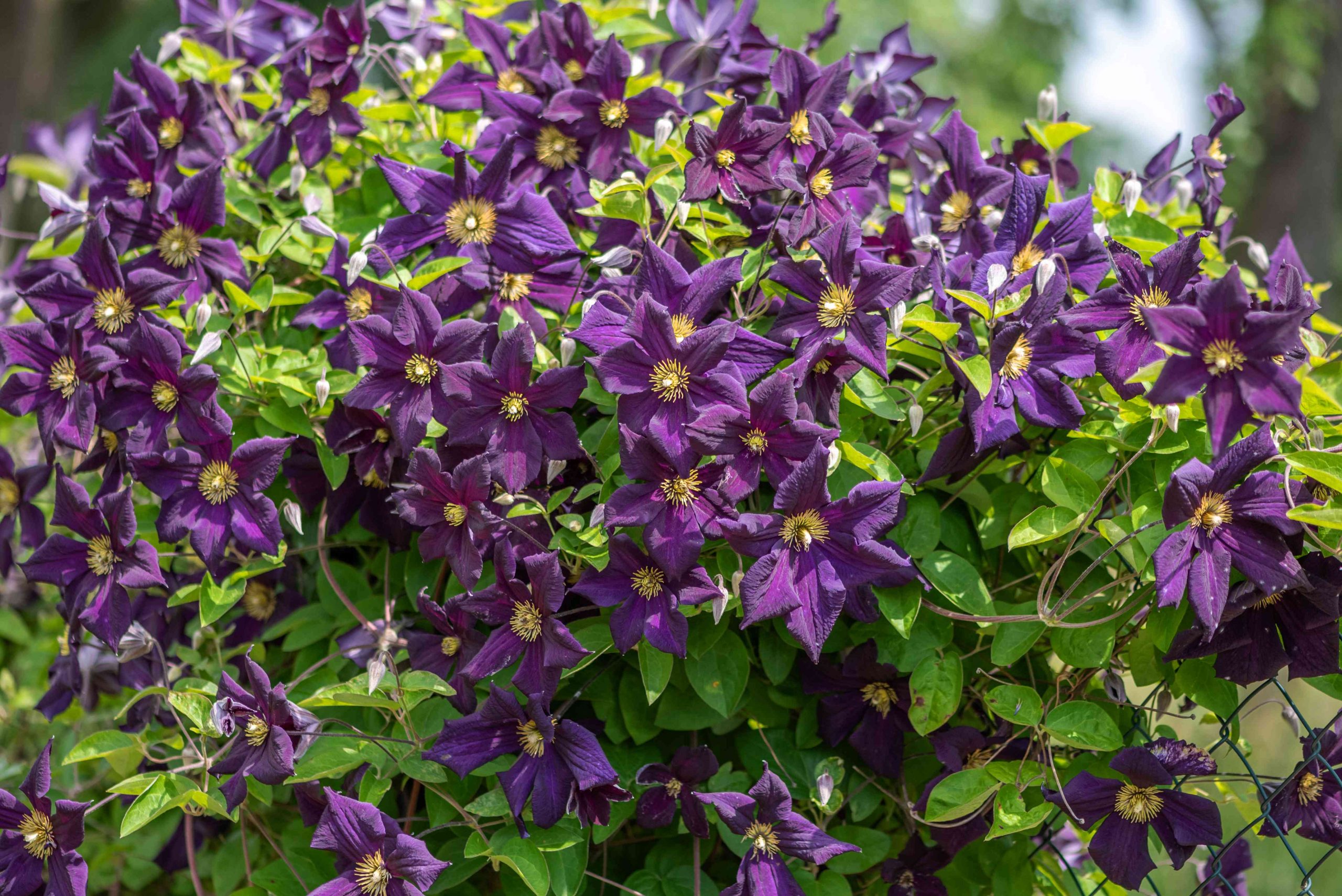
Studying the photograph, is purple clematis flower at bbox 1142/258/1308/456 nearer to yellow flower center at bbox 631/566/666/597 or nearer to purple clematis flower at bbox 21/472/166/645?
yellow flower center at bbox 631/566/666/597

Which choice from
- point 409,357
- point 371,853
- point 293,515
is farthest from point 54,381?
point 371,853

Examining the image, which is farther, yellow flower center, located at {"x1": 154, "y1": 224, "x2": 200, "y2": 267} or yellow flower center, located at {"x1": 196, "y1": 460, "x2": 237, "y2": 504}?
yellow flower center, located at {"x1": 154, "y1": 224, "x2": 200, "y2": 267}

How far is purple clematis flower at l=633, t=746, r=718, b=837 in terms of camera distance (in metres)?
1.31

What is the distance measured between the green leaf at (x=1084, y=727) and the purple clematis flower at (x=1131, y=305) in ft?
1.32

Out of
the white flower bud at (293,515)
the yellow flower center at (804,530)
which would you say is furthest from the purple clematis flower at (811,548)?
the white flower bud at (293,515)

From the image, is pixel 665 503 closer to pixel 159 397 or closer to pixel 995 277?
pixel 995 277

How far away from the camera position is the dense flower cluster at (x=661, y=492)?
3.97ft

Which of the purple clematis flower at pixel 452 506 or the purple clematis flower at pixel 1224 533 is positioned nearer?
the purple clematis flower at pixel 1224 533

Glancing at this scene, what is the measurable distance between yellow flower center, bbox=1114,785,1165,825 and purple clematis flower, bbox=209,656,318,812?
103 cm

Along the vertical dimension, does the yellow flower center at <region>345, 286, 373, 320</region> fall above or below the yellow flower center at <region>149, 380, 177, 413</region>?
above

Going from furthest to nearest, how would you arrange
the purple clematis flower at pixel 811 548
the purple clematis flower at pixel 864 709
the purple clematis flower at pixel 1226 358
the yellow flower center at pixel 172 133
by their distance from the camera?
the yellow flower center at pixel 172 133, the purple clematis flower at pixel 864 709, the purple clematis flower at pixel 811 548, the purple clematis flower at pixel 1226 358

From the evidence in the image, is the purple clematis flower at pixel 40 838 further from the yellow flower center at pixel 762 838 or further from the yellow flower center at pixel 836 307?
the yellow flower center at pixel 836 307

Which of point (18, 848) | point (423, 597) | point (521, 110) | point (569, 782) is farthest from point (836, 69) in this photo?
point (18, 848)

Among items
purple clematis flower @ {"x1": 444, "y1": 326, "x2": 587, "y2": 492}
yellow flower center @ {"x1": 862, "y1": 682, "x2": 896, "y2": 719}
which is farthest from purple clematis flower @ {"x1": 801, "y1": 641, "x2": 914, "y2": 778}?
purple clematis flower @ {"x1": 444, "y1": 326, "x2": 587, "y2": 492}
